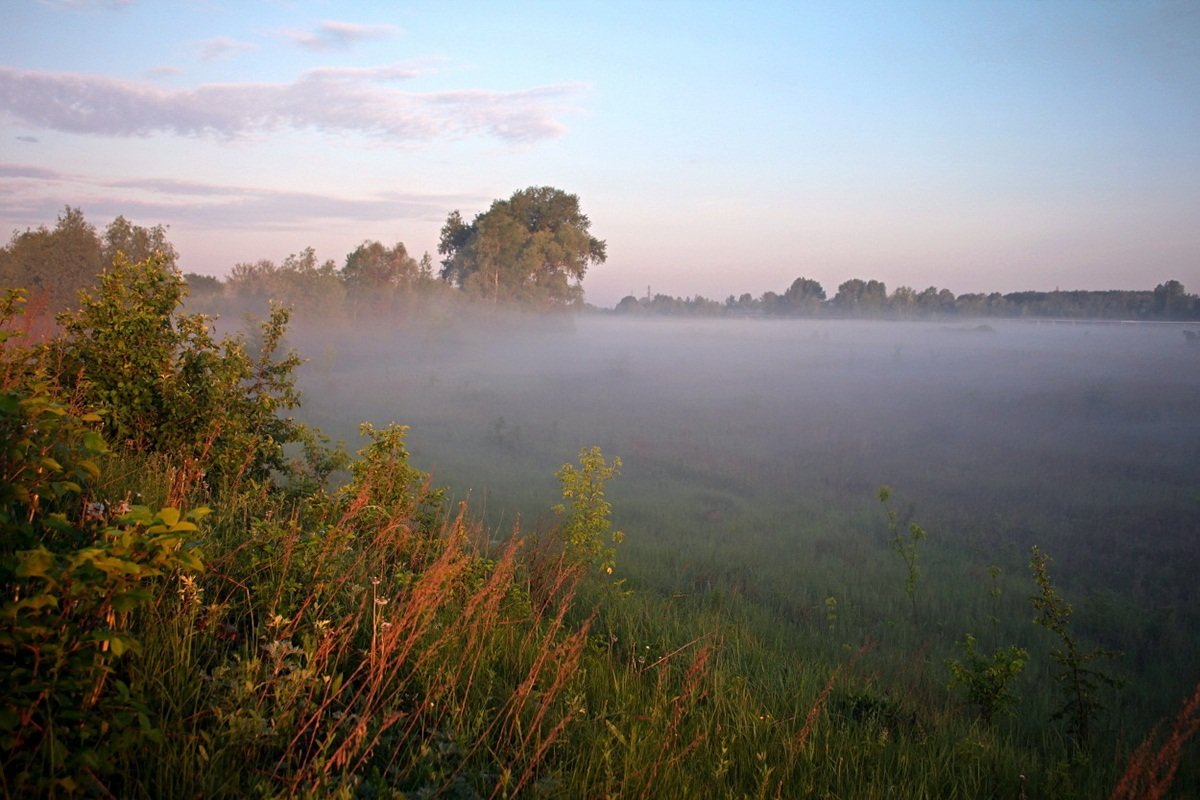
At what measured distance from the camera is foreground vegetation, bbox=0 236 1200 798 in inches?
98.9

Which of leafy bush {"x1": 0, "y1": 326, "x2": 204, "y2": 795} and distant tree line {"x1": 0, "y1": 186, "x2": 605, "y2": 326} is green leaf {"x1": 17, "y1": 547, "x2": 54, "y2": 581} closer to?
leafy bush {"x1": 0, "y1": 326, "x2": 204, "y2": 795}

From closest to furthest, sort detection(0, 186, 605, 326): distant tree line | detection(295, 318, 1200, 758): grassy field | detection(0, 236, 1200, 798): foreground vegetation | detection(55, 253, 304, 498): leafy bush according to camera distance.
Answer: detection(0, 236, 1200, 798): foreground vegetation < detection(55, 253, 304, 498): leafy bush < detection(295, 318, 1200, 758): grassy field < detection(0, 186, 605, 326): distant tree line

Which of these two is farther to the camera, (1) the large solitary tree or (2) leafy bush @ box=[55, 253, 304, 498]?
(1) the large solitary tree

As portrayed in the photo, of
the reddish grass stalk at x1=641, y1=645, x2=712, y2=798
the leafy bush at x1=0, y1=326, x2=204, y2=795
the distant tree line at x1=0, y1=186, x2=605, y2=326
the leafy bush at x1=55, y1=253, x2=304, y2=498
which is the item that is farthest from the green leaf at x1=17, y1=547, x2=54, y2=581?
the distant tree line at x1=0, y1=186, x2=605, y2=326

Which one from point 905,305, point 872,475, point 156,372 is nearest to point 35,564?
point 156,372

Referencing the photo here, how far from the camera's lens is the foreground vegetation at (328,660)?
2512 millimetres

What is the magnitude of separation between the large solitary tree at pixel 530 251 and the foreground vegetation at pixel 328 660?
59621 mm

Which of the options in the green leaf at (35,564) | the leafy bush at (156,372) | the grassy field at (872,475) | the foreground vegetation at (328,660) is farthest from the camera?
the grassy field at (872,475)

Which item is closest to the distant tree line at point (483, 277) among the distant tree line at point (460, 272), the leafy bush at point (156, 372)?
the distant tree line at point (460, 272)

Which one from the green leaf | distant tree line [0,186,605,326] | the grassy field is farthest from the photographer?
distant tree line [0,186,605,326]

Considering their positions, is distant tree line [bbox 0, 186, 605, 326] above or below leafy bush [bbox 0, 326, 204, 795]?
above

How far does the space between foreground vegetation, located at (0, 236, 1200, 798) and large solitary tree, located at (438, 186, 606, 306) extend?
59.6 meters

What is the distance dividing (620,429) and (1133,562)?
20.8m

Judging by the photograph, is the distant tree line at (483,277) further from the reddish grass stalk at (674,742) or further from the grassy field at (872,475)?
the reddish grass stalk at (674,742)
